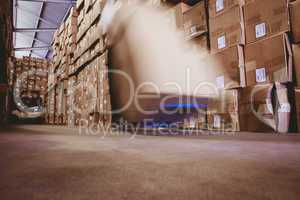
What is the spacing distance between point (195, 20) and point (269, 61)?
136cm

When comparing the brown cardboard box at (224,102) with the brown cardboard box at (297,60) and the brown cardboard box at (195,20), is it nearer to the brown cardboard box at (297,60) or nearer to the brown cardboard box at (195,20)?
the brown cardboard box at (297,60)

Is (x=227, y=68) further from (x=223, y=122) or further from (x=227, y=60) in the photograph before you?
(x=223, y=122)

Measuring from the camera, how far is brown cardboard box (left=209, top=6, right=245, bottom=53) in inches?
105

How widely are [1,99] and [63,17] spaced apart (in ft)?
16.6

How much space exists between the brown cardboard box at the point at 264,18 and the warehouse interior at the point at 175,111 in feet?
0.04

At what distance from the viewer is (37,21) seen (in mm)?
8781

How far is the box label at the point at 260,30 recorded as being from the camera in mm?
2445

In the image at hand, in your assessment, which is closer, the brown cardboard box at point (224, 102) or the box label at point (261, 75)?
the box label at point (261, 75)

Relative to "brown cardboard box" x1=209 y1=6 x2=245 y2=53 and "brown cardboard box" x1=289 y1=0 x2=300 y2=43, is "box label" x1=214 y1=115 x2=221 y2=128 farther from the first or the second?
"brown cardboard box" x1=289 y1=0 x2=300 y2=43

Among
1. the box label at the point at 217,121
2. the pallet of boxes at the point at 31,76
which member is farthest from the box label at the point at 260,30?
the pallet of boxes at the point at 31,76

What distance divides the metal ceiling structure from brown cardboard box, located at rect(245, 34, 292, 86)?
700 centimetres

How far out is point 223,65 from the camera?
2.81 meters

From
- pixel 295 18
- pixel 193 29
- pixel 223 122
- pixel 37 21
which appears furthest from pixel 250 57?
pixel 37 21

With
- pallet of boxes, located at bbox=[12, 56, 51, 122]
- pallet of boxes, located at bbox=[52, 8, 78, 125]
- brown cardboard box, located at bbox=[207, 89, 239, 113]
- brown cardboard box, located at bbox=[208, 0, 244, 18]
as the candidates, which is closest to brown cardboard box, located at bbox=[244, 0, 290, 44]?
brown cardboard box, located at bbox=[208, 0, 244, 18]
